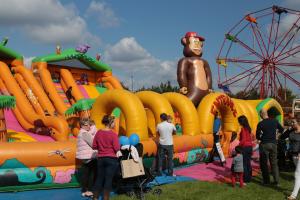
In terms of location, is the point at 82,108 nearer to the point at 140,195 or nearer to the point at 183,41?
the point at 183,41

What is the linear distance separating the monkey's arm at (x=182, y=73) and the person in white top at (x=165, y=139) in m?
3.78

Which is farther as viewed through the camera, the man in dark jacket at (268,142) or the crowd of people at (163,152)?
the man in dark jacket at (268,142)

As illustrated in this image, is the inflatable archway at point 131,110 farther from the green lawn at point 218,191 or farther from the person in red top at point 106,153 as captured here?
the person in red top at point 106,153

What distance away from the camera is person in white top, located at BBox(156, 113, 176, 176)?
6.34 meters

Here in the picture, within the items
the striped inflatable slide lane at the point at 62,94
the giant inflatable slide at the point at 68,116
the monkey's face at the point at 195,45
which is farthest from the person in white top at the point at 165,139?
the striped inflatable slide lane at the point at 62,94

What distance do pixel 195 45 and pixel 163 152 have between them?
472cm

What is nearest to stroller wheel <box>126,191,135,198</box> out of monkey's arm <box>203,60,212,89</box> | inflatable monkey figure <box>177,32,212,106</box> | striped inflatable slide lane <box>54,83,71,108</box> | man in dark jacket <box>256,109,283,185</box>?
man in dark jacket <box>256,109,283,185</box>

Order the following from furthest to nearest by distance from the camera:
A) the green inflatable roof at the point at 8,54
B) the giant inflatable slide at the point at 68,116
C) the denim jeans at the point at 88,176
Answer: the green inflatable roof at the point at 8,54
the giant inflatable slide at the point at 68,116
the denim jeans at the point at 88,176

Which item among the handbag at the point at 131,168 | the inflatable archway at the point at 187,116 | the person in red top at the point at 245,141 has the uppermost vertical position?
the inflatable archway at the point at 187,116

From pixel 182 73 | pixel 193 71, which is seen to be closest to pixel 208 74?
pixel 193 71

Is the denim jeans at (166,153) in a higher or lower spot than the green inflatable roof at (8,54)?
lower

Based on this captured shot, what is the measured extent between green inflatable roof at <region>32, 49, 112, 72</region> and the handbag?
8224mm

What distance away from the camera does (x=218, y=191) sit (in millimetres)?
5566

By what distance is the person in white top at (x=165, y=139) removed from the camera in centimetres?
634
